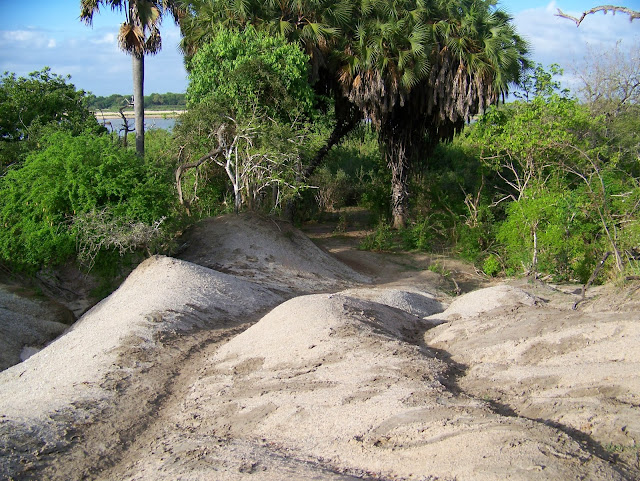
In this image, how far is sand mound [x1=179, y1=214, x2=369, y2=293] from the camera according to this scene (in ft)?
42.8

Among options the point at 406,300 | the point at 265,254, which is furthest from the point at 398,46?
the point at 406,300

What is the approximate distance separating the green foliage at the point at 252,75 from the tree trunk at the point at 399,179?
4640mm

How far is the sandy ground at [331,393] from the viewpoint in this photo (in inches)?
173

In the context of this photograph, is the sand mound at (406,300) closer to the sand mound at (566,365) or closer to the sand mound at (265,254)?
the sand mound at (265,254)

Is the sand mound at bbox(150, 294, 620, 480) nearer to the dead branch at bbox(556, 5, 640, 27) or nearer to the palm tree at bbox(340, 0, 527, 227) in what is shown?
the dead branch at bbox(556, 5, 640, 27)

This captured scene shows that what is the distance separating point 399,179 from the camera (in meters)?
19.7

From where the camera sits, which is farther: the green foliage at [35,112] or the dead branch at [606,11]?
the green foliage at [35,112]

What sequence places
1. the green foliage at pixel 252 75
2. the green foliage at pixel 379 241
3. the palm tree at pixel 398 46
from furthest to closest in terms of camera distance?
the green foliage at pixel 379 241
the palm tree at pixel 398 46
the green foliage at pixel 252 75

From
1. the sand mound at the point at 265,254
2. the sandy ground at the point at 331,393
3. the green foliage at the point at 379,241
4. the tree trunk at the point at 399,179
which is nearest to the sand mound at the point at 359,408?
the sandy ground at the point at 331,393

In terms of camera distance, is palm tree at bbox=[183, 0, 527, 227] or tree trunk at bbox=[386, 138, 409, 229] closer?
palm tree at bbox=[183, 0, 527, 227]

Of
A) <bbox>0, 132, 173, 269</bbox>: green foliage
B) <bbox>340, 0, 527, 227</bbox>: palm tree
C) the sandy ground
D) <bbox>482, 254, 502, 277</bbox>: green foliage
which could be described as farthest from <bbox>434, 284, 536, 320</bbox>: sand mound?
<bbox>340, 0, 527, 227</bbox>: palm tree

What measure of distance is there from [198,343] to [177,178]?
679 cm

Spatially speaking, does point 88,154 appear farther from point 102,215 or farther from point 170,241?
point 170,241

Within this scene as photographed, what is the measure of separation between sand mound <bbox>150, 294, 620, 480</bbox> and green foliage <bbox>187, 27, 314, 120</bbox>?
8.70m
